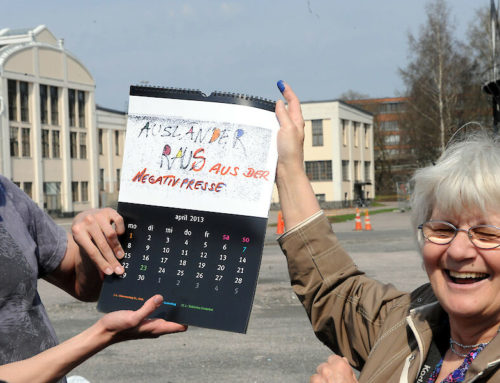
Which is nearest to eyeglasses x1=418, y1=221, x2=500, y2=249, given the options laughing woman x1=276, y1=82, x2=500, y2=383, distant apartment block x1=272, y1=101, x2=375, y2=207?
laughing woman x1=276, y1=82, x2=500, y2=383

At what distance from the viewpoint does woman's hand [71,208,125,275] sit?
2123mm

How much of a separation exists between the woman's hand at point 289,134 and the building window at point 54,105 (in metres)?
53.0

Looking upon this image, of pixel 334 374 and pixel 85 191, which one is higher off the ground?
pixel 85 191

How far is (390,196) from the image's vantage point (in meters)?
83.9

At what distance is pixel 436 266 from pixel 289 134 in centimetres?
62

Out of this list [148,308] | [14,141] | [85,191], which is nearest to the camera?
[148,308]

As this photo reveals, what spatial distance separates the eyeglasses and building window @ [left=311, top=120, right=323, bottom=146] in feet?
196

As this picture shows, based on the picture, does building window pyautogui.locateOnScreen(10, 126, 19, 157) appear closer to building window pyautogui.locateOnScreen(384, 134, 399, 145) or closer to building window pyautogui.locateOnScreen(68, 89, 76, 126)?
building window pyautogui.locateOnScreen(68, 89, 76, 126)

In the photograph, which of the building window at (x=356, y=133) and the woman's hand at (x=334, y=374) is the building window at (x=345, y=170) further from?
the woman's hand at (x=334, y=374)

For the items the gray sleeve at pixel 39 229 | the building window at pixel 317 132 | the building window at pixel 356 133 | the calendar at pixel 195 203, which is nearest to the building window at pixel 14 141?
the building window at pixel 317 132

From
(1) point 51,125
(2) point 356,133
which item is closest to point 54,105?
(1) point 51,125

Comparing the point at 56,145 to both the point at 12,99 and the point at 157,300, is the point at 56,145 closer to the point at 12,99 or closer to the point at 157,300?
the point at 12,99

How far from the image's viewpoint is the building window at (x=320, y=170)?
61562mm

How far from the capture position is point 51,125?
53.0 meters
